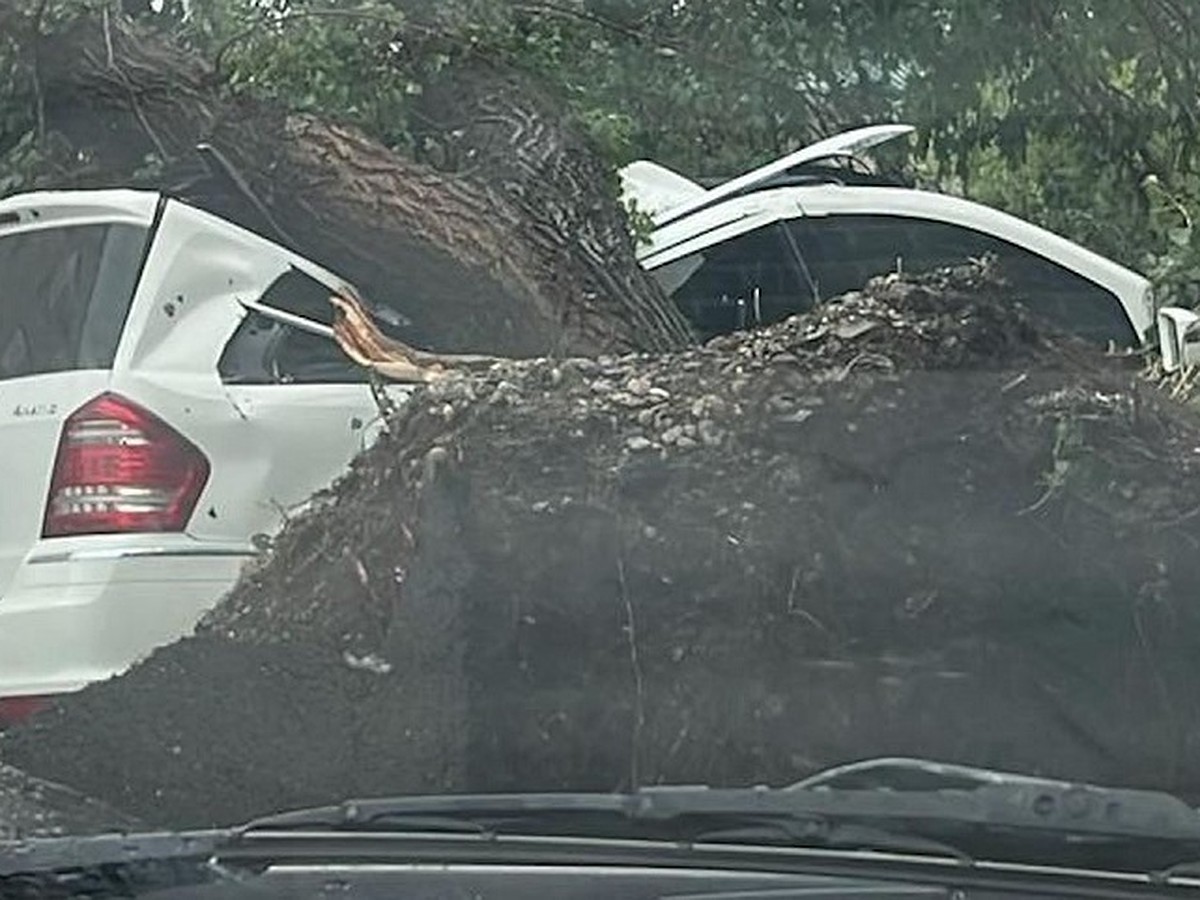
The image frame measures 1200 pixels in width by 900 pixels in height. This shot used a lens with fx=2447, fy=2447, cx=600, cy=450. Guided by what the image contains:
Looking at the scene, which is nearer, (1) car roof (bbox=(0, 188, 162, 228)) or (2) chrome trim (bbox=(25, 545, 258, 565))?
(2) chrome trim (bbox=(25, 545, 258, 565))

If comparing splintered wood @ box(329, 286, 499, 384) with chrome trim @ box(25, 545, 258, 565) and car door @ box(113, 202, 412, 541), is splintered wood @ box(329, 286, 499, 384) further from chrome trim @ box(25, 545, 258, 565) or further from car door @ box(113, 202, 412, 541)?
chrome trim @ box(25, 545, 258, 565)

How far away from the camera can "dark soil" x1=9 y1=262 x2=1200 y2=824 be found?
9.62ft

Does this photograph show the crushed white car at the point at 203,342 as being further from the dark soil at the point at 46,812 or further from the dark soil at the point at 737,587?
the dark soil at the point at 46,812

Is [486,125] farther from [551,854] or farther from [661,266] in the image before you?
[551,854]

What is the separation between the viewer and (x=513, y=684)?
3.08 meters

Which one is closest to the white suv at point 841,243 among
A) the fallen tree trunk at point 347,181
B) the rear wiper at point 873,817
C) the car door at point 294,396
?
the fallen tree trunk at point 347,181

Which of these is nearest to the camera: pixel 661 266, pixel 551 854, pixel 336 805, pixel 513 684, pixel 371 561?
pixel 551 854

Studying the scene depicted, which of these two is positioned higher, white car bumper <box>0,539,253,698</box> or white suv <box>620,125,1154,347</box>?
white suv <box>620,125,1154,347</box>

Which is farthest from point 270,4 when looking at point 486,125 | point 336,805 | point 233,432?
point 336,805

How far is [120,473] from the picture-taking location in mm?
3650

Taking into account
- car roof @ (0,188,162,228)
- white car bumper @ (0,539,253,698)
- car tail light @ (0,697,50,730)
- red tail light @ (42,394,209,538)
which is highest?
car roof @ (0,188,162,228)

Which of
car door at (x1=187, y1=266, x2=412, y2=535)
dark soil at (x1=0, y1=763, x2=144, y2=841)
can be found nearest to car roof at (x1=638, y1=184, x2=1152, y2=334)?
car door at (x1=187, y1=266, x2=412, y2=535)

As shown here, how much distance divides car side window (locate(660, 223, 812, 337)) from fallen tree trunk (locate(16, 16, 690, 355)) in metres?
A: 0.16

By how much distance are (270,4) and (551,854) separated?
146 centimetres
